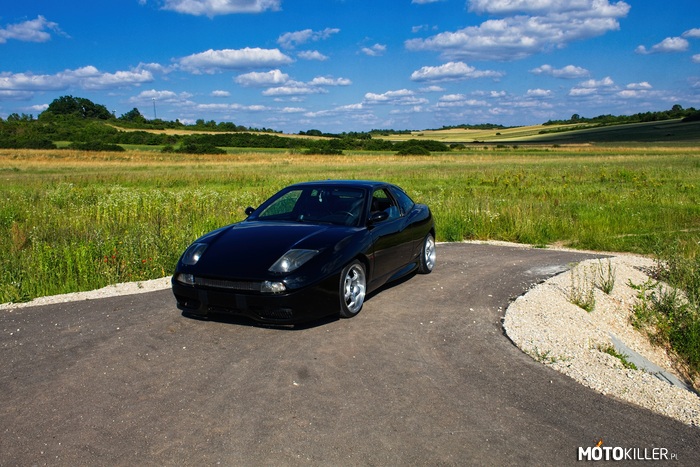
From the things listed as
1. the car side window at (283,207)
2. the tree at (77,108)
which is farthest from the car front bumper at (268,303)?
the tree at (77,108)

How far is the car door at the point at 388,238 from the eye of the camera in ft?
23.1

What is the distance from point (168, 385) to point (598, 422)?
10.7 ft

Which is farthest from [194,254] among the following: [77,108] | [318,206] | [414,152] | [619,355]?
[77,108]

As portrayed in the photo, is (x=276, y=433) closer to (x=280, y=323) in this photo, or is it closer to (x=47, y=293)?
(x=280, y=323)

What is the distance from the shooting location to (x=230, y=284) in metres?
5.80

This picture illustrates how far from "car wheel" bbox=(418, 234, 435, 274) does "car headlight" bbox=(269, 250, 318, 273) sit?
300 cm

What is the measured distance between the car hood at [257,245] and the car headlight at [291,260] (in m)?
0.05

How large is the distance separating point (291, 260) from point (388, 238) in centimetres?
180

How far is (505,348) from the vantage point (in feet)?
18.3

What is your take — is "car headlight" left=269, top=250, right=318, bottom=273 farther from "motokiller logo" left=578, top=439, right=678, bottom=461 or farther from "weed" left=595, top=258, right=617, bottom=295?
"weed" left=595, top=258, right=617, bottom=295

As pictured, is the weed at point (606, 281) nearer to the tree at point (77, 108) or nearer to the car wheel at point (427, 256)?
the car wheel at point (427, 256)

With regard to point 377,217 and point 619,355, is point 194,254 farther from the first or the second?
point 619,355

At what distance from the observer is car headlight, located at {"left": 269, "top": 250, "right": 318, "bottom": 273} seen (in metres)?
5.80

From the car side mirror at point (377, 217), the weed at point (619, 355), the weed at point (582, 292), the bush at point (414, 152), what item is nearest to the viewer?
the weed at point (619, 355)
